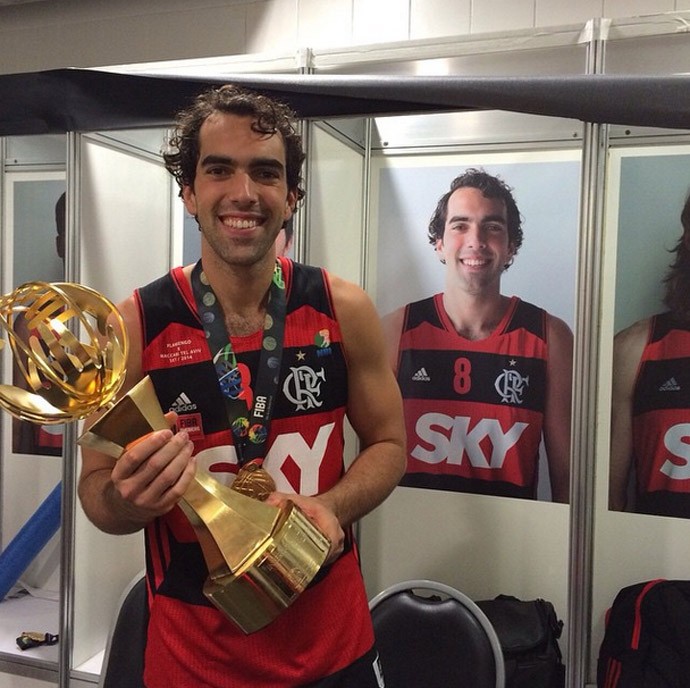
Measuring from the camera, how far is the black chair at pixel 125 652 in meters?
1.67

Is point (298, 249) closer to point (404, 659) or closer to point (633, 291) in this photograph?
point (633, 291)

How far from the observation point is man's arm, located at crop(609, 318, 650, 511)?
78.1 inches

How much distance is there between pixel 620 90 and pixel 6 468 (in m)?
2.63

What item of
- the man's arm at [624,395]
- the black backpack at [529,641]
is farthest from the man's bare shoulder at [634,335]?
the black backpack at [529,641]

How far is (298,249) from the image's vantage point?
195 centimetres

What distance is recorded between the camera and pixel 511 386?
215 cm

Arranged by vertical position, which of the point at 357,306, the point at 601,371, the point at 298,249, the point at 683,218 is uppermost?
the point at 683,218

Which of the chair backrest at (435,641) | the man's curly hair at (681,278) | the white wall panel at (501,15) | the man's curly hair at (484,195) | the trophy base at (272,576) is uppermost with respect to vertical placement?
the white wall panel at (501,15)

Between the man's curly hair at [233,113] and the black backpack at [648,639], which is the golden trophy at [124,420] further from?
the black backpack at [648,639]

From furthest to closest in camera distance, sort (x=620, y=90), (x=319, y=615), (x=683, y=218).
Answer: (x=683, y=218) → (x=319, y=615) → (x=620, y=90)

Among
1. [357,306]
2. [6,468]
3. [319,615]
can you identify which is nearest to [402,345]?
[357,306]

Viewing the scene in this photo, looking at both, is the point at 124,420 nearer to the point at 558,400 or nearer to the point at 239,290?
the point at 239,290

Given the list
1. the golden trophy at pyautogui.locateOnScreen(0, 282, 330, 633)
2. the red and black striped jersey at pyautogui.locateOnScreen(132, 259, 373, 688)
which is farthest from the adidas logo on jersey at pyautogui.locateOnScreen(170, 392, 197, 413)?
the golden trophy at pyautogui.locateOnScreen(0, 282, 330, 633)

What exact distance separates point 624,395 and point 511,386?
0.33 m
